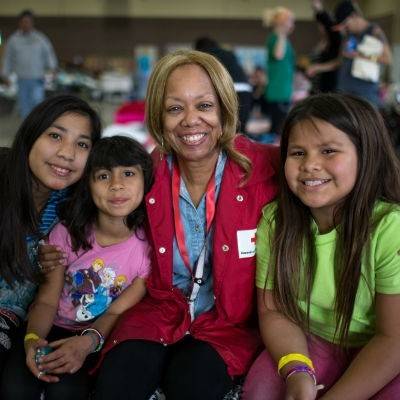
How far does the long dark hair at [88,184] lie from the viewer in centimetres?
193

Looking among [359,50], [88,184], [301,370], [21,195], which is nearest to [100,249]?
[88,184]

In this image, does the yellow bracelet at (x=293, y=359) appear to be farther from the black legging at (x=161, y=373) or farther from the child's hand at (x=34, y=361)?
the child's hand at (x=34, y=361)

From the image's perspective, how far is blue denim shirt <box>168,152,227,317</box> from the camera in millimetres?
1851

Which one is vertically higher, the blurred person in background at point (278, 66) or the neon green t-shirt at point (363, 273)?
the blurred person in background at point (278, 66)

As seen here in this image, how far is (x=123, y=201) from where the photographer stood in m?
1.89

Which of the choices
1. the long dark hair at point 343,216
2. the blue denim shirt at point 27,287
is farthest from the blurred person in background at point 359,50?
the blue denim shirt at point 27,287

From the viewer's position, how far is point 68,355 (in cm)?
166

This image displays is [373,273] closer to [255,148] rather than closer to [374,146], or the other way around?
[374,146]

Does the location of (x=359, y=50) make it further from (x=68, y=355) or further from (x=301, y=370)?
(x=68, y=355)

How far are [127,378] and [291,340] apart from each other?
1.83 feet

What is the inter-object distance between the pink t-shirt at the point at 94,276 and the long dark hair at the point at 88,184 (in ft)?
0.15

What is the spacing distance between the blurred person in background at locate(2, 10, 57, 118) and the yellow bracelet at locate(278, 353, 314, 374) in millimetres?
7250

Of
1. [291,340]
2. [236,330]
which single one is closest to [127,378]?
[236,330]

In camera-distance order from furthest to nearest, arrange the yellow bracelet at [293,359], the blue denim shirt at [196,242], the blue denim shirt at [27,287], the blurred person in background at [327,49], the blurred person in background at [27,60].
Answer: the blurred person in background at [27,60], the blurred person in background at [327,49], the blue denim shirt at [27,287], the blue denim shirt at [196,242], the yellow bracelet at [293,359]
